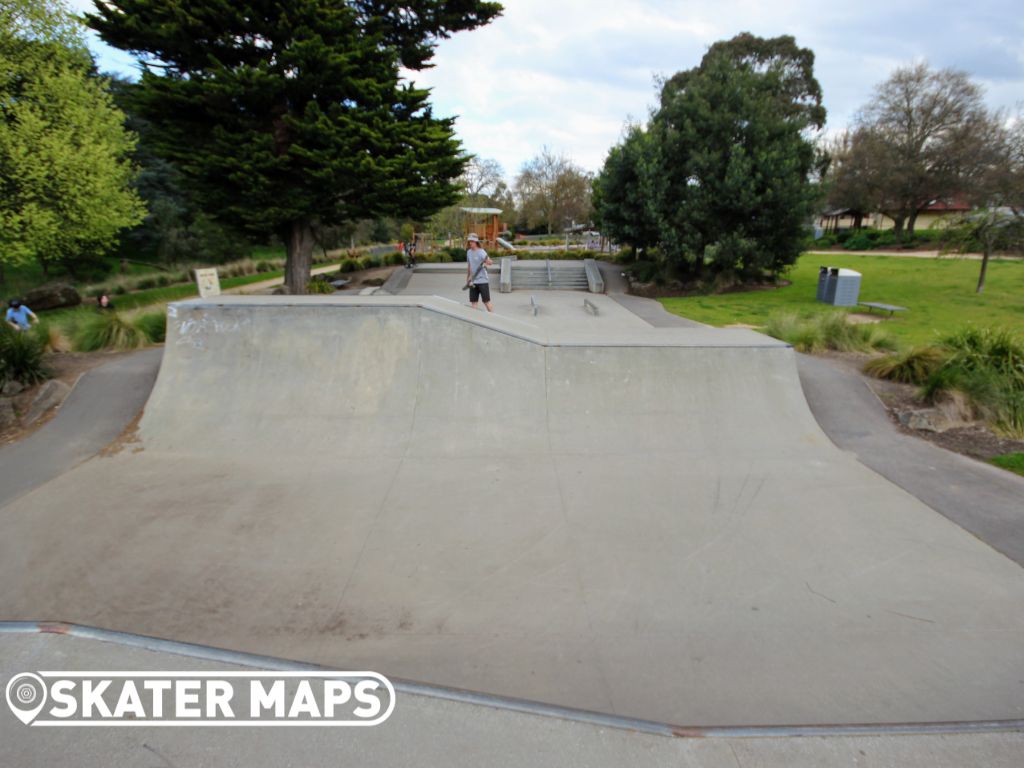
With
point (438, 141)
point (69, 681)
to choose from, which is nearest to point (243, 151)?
point (438, 141)

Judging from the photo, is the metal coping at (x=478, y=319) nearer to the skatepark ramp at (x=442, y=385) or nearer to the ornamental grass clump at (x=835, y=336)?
the skatepark ramp at (x=442, y=385)

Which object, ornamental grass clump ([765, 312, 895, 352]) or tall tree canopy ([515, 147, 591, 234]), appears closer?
ornamental grass clump ([765, 312, 895, 352])

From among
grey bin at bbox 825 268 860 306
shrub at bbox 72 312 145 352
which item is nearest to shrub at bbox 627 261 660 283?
grey bin at bbox 825 268 860 306

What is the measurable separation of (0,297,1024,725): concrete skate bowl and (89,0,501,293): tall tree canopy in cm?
861

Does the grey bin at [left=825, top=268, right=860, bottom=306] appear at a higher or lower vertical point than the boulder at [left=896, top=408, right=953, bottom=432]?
higher

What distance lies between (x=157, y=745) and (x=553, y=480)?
3.32 m

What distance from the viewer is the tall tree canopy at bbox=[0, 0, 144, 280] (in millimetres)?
13539

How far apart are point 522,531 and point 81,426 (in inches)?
218

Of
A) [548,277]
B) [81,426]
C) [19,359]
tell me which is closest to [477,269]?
[81,426]

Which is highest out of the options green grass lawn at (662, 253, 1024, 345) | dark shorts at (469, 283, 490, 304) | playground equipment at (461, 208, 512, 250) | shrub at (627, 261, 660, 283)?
playground equipment at (461, 208, 512, 250)

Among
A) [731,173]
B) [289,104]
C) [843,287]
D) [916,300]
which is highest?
[289,104]

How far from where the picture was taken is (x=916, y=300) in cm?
1545

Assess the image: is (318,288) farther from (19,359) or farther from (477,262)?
(19,359)

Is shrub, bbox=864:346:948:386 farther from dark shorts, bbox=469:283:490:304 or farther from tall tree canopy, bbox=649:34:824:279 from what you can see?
tall tree canopy, bbox=649:34:824:279
